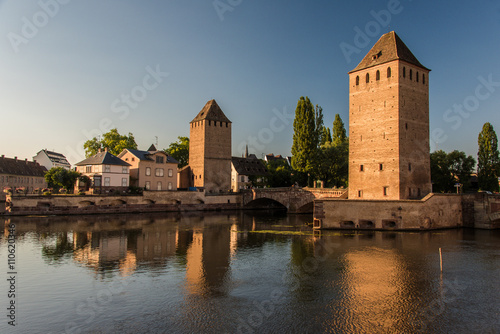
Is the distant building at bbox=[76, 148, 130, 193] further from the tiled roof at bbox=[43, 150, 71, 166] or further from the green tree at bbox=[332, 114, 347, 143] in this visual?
the tiled roof at bbox=[43, 150, 71, 166]

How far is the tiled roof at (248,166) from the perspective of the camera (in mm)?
71688

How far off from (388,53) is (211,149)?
35.4 metres

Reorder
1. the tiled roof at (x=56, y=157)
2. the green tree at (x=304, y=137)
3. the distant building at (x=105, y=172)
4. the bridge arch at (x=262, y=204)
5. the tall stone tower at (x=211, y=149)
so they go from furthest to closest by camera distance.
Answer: the tiled roof at (x=56, y=157) < the tall stone tower at (x=211, y=149) < the bridge arch at (x=262, y=204) < the green tree at (x=304, y=137) < the distant building at (x=105, y=172)

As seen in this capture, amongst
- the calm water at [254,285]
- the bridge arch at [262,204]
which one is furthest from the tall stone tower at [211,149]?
the calm water at [254,285]

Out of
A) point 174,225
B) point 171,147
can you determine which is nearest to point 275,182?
point 171,147

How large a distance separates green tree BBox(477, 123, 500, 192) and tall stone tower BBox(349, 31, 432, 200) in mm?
19766

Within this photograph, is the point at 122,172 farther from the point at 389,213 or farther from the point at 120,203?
the point at 389,213

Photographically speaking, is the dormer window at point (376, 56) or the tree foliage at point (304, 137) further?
the tree foliage at point (304, 137)

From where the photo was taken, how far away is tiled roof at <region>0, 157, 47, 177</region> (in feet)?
202

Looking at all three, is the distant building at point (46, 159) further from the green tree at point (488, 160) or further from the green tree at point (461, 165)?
the green tree at point (488, 160)

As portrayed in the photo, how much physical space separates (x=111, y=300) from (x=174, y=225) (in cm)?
2422

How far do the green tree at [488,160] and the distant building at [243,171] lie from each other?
3698 cm

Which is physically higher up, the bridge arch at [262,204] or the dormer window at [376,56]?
the dormer window at [376,56]

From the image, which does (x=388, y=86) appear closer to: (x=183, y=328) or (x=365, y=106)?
(x=365, y=106)
